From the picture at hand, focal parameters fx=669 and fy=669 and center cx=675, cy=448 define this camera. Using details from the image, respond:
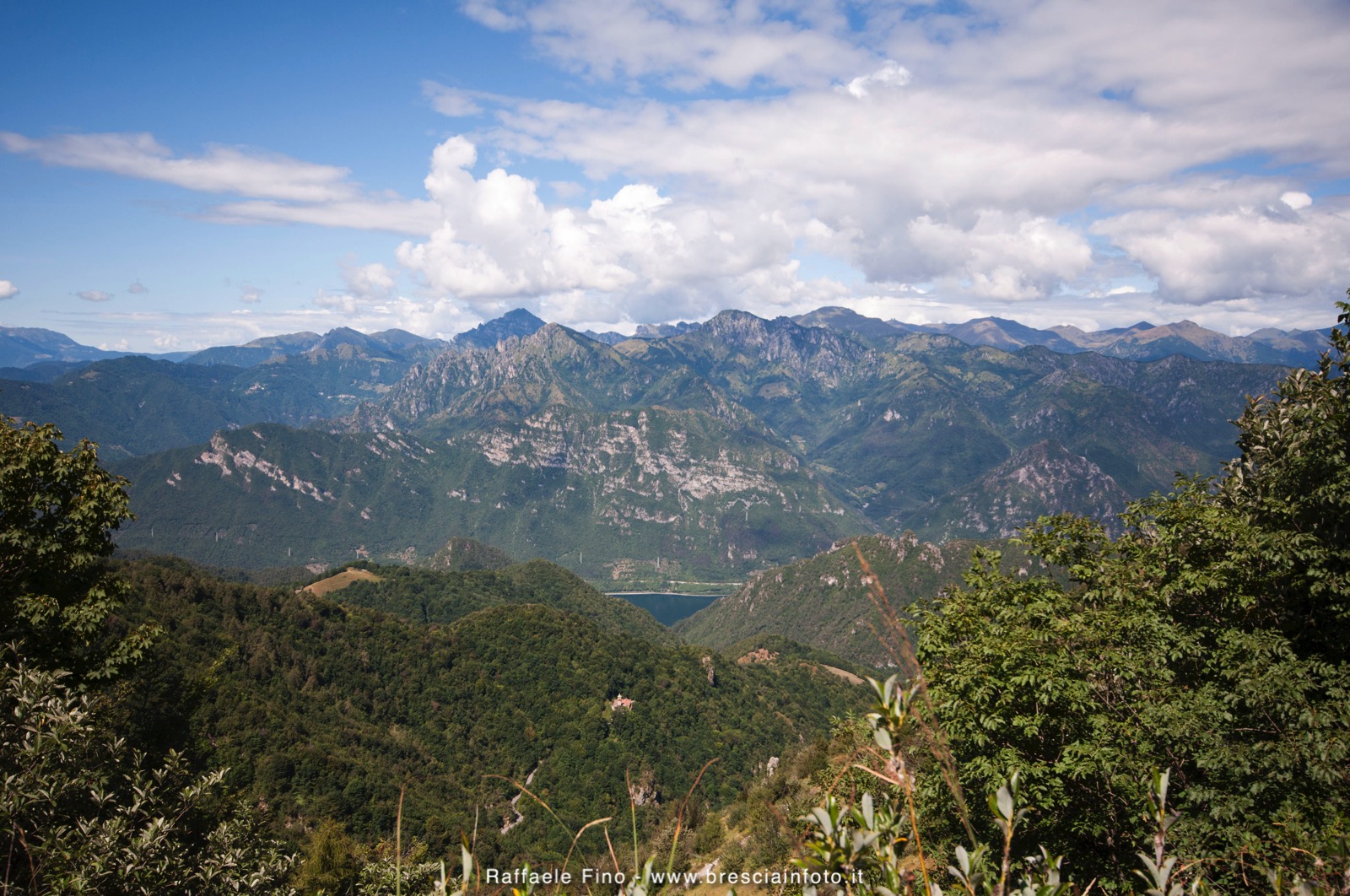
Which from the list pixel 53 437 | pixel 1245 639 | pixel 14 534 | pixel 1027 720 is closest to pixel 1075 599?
pixel 1245 639

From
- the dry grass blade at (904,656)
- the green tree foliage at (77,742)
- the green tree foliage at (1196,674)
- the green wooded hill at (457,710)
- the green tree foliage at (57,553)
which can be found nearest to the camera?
the dry grass blade at (904,656)

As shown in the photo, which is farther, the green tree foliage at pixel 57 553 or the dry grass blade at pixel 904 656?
the green tree foliage at pixel 57 553

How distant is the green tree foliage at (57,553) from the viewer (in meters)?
17.3

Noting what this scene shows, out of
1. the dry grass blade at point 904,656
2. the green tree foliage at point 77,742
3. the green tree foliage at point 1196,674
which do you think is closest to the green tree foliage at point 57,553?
the green tree foliage at point 77,742

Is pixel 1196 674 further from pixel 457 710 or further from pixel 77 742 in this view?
pixel 457 710

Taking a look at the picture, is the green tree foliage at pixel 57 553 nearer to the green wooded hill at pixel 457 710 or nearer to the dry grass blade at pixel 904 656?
the dry grass blade at pixel 904 656

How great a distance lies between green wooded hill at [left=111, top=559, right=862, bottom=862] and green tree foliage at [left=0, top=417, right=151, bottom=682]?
50875 mm

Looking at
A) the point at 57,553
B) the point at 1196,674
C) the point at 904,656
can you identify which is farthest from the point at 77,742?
the point at 1196,674

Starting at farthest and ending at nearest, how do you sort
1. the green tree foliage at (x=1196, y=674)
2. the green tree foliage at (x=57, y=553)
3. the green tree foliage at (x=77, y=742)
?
1. the green tree foliage at (x=57, y=553)
2. the green tree foliage at (x=1196, y=674)
3. the green tree foliage at (x=77, y=742)

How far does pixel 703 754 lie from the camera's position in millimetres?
132750

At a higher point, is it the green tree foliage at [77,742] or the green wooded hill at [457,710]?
the green tree foliage at [77,742]

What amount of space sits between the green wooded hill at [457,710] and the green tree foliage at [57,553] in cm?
5087

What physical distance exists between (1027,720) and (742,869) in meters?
19.8

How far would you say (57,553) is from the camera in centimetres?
1822
